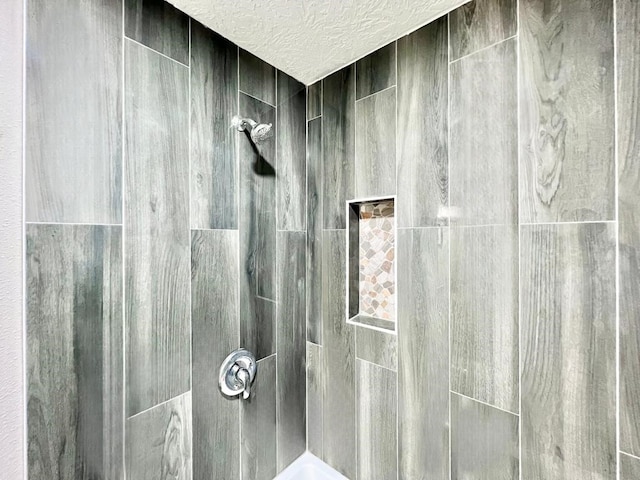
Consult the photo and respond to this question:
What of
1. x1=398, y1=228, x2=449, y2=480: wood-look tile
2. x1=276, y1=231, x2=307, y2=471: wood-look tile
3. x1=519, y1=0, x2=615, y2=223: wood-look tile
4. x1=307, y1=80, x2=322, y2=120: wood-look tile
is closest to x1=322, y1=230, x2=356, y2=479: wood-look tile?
x1=276, y1=231, x2=307, y2=471: wood-look tile

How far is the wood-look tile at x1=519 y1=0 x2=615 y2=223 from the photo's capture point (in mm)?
740

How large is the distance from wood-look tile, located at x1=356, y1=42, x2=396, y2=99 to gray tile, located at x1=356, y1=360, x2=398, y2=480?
1209mm

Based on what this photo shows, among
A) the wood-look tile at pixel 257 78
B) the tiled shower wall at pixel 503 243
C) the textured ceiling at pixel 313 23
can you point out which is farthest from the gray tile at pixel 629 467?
the wood-look tile at pixel 257 78

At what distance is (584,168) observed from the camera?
2.51 feet

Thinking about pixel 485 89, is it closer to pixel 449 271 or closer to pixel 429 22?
pixel 429 22

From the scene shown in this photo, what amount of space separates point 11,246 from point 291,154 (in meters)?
1.06

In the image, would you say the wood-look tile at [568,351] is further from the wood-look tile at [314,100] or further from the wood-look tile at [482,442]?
the wood-look tile at [314,100]

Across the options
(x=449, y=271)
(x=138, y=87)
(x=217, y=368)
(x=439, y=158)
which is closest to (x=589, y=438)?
(x=449, y=271)

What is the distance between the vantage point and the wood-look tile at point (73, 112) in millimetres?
708

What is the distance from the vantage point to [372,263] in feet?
4.30

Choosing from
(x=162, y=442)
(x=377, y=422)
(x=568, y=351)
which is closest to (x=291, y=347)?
(x=377, y=422)

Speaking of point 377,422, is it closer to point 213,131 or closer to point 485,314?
point 485,314

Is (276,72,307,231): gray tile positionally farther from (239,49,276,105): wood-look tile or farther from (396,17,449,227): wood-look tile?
(396,17,449,227): wood-look tile

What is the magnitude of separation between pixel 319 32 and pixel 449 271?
1.04 m
